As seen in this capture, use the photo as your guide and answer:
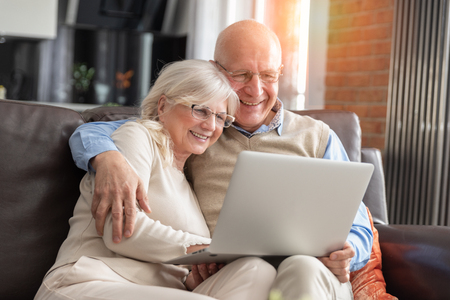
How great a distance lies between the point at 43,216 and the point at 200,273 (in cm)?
52

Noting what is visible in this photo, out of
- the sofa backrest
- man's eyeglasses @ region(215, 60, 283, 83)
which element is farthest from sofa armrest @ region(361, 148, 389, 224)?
the sofa backrest

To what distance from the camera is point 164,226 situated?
1233mm

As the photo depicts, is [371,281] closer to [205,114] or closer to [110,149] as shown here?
[205,114]

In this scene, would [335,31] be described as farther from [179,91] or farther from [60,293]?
[60,293]

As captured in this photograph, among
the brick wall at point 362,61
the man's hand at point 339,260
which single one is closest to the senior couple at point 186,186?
the man's hand at point 339,260

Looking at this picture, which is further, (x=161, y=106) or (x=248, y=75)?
(x=248, y=75)

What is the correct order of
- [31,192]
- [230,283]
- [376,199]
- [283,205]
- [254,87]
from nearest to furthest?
[283,205], [230,283], [31,192], [254,87], [376,199]

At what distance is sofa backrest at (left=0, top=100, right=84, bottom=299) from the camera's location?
1370 mm

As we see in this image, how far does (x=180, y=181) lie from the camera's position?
147 centimetres

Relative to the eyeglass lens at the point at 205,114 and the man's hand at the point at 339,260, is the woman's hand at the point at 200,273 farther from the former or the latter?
the eyeglass lens at the point at 205,114

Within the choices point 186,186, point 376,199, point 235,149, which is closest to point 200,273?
point 186,186

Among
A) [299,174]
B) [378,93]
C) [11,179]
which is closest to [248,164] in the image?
[299,174]

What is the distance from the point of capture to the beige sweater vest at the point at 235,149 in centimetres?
162

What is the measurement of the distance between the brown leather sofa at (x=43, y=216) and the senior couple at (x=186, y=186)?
5.2 inches
